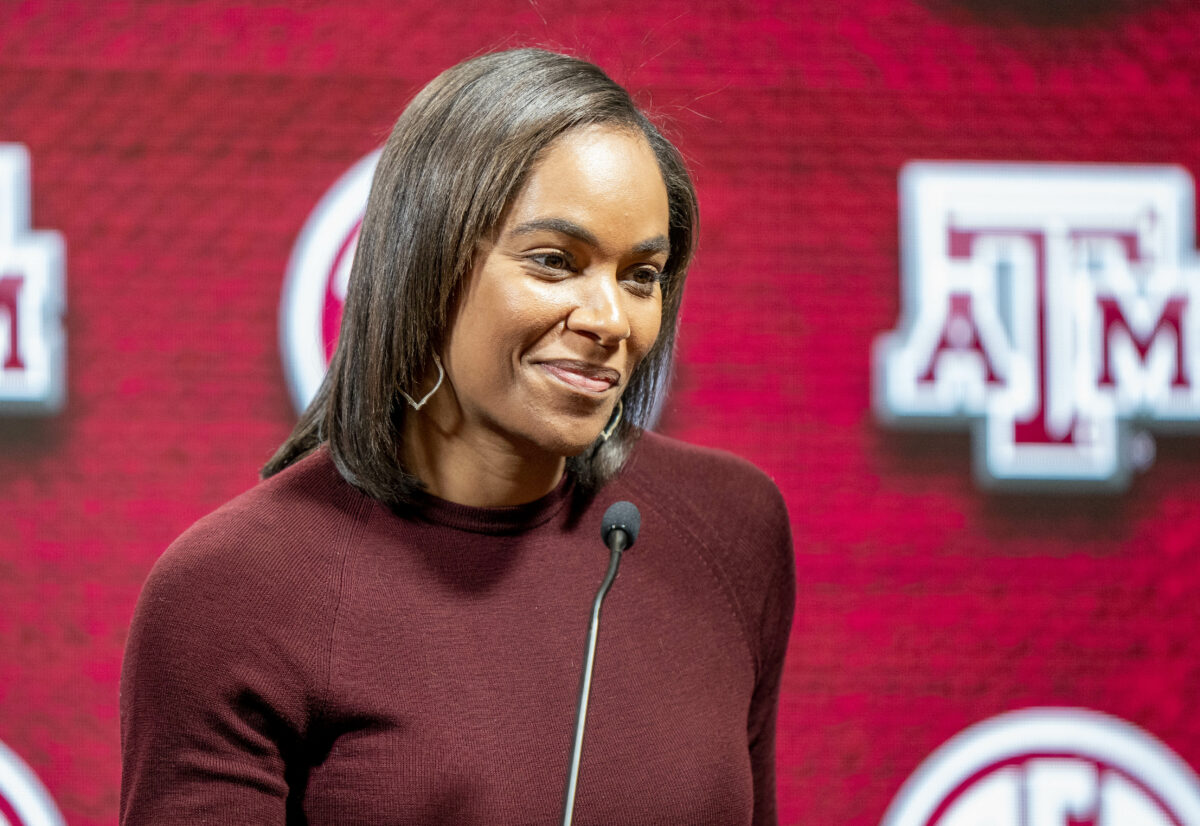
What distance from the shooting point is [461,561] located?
1005 mm

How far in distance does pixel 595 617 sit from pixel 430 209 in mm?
340

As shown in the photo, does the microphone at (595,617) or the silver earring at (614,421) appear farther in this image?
the silver earring at (614,421)

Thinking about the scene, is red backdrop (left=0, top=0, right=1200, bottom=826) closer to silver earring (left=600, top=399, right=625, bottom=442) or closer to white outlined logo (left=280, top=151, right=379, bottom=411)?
white outlined logo (left=280, top=151, right=379, bottom=411)

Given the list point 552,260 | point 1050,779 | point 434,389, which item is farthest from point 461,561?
point 1050,779

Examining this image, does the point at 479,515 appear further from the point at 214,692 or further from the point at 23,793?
the point at 23,793

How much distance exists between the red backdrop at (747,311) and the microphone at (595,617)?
95 centimetres

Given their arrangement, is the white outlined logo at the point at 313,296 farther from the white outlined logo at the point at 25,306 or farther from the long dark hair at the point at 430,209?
the long dark hair at the point at 430,209

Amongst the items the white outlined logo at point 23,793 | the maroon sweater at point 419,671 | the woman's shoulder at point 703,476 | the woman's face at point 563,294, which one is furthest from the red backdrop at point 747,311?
the woman's face at point 563,294

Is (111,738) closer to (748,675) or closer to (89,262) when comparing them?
(89,262)

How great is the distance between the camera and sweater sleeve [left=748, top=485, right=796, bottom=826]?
1.18 metres

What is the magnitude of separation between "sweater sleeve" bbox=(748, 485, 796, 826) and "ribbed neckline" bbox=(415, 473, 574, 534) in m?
0.26

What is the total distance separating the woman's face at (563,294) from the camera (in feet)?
3.04

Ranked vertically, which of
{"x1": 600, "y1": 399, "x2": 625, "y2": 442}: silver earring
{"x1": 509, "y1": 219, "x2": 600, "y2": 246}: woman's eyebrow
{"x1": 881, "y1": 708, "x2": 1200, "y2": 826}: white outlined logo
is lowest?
{"x1": 881, "y1": 708, "x2": 1200, "y2": 826}: white outlined logo

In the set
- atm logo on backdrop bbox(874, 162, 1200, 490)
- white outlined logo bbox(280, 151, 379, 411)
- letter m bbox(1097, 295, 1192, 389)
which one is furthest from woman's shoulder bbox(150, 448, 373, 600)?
letter m bbox(1097, 295, 1192, 389)
